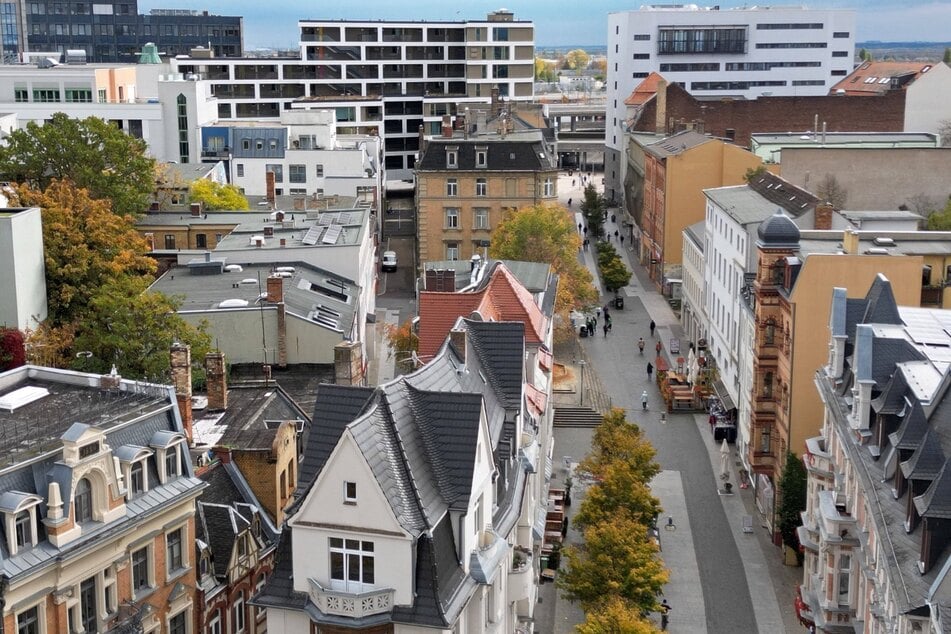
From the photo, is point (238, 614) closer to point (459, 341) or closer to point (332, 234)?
point (459, 341)

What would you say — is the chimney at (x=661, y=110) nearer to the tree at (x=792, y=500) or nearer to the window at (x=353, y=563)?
the tree at (x=792, y=500)

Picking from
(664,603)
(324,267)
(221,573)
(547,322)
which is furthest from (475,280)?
(221,573)

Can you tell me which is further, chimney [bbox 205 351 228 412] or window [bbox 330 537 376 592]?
chimney [bbox 205 351 228 412]

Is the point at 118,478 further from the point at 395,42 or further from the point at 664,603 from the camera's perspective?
the point at 395,42

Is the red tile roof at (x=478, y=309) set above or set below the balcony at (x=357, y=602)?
above

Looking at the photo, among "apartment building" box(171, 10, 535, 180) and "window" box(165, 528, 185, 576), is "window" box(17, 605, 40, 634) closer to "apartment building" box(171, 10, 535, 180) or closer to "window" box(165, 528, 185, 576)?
"window" box(165, 528, 185, 576)

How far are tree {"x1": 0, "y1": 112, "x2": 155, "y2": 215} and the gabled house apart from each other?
52.7 meters

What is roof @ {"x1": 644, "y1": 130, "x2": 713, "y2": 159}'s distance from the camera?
400 feet

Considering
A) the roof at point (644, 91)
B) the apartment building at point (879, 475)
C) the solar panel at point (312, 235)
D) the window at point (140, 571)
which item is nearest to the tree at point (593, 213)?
the roof at point (644, 91)

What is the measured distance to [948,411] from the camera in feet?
147

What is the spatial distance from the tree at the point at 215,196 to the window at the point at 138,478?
64.1 m

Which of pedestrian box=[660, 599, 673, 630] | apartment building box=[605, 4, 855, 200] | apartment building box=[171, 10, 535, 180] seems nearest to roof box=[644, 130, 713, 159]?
apartment building box=[605, 4, 855, 200]

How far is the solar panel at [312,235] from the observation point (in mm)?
81062

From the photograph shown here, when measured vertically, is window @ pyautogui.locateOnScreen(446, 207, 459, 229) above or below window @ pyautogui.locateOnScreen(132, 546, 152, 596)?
above
